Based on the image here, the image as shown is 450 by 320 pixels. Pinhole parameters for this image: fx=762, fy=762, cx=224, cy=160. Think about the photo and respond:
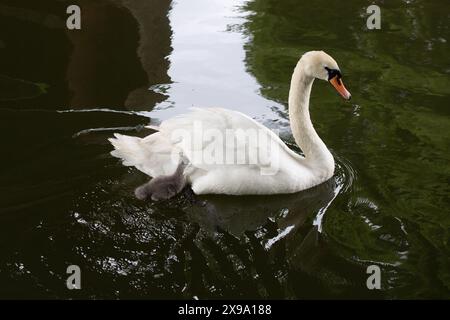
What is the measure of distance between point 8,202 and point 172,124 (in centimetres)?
137

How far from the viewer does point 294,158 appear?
234 inches

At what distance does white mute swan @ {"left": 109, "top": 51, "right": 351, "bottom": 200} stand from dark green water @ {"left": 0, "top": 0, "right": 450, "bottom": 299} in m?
0.13

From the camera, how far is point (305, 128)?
20.2ft

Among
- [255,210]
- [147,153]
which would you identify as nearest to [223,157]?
[255,210]

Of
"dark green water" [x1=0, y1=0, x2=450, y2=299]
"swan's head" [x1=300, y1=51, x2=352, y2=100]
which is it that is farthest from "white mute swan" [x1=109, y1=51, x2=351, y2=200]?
"dark green water" [x1=0, y1=0, x2=450, y2=299]

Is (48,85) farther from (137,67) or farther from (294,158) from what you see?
(294,158)

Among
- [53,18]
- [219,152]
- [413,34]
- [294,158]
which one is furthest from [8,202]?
[413,34]

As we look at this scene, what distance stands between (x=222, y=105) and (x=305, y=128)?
5.31ft

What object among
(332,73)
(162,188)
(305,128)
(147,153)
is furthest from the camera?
(305,128)

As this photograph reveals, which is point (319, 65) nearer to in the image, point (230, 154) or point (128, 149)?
point (230, 154)

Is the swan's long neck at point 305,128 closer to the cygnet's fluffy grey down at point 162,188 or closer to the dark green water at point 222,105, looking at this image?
the dark green water at point 222,105

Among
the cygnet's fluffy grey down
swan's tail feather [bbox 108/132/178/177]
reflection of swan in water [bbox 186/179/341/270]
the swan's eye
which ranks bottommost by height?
reflection of swan in water [bbox 186/179/341/270]

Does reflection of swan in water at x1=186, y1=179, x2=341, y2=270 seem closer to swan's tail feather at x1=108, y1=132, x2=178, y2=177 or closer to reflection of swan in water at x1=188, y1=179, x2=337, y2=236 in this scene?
reflection of swan in water at x1=188, y1=179, x2=337, y2=236

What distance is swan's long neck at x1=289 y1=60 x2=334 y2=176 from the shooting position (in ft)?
19.8
